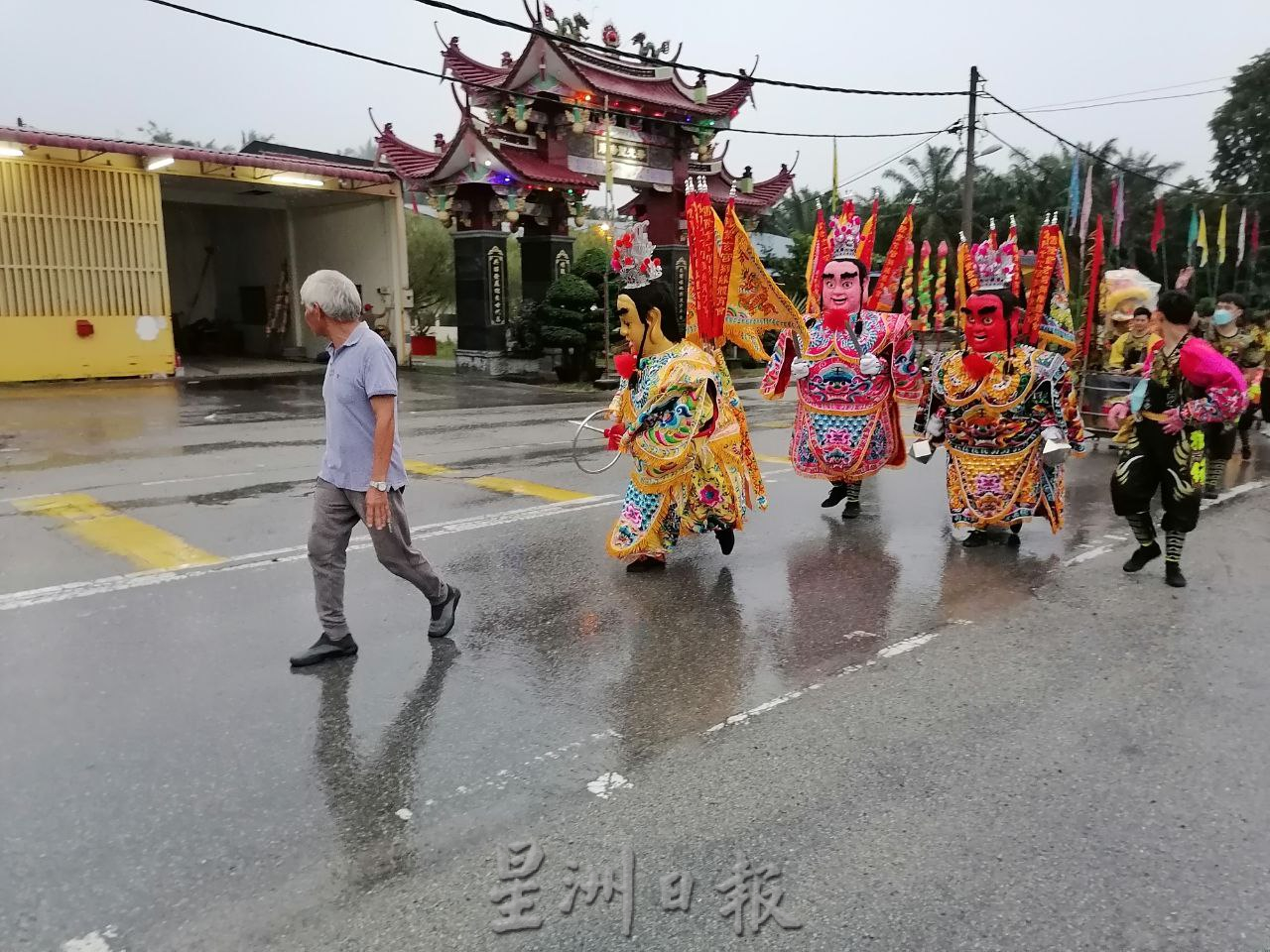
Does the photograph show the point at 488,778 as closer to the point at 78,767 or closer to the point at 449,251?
the point at 78,767

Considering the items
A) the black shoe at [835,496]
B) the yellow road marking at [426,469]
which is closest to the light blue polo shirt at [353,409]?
the black shoe at [835,496]

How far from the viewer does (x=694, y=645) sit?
4.30 metres

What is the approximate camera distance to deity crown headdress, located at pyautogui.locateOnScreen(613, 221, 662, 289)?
5.33 metres

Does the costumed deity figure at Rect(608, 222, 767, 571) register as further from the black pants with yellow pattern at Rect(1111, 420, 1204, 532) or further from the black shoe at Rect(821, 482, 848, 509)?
the black pants with yellow pattern at Rect(1111, 420, 1204, 532)

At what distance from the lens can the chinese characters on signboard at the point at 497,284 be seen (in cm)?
2005

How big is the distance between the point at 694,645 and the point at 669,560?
1.43 meters

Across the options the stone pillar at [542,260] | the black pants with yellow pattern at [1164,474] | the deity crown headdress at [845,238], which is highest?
the stone pillar at [542,260]

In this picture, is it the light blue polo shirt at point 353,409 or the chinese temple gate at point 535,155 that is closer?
the light blue polo shirt at point 353,409

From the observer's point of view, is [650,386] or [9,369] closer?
[650,386]

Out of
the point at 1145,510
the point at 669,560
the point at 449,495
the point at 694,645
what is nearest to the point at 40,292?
the point at 449,495

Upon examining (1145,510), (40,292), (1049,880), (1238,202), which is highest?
(1238,202)

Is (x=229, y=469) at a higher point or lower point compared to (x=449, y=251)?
lower

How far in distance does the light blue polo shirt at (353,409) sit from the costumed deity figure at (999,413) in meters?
3.45

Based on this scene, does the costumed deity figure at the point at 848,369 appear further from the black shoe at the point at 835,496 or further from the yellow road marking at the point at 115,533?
the yellow road marking at the point at 115,533
